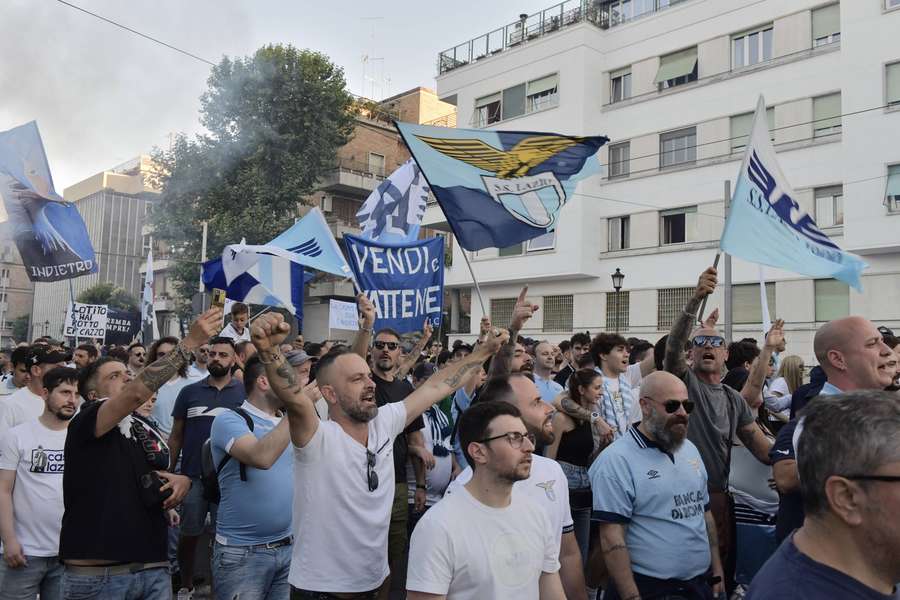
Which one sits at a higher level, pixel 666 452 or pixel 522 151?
pixel 522 151

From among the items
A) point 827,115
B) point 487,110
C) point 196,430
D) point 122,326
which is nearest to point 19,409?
point 196,430

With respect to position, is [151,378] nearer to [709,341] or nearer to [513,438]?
[513,438]

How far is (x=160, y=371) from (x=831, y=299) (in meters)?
22.2

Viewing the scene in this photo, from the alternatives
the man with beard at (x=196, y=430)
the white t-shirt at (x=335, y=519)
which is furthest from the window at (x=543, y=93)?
the white t-shirt at (x=335, y=519)

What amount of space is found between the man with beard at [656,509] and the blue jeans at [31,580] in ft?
10.2

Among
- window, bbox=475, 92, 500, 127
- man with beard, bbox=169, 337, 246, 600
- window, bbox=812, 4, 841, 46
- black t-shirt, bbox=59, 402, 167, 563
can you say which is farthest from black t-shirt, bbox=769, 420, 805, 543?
window, bbox=475, 92, 500, 127

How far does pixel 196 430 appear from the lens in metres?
6.16

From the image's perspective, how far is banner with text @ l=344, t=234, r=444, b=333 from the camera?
853 centimetres

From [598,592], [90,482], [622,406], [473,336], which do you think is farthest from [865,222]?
[90,482]

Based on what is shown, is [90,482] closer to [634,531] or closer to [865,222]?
[634,531]

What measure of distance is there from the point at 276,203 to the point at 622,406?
25.4 meters

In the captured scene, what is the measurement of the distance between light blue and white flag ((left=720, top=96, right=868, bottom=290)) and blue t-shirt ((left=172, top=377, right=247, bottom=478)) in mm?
4266

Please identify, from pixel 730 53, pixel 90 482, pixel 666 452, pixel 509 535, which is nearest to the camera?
pixel 509 535

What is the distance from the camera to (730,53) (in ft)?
80.7
